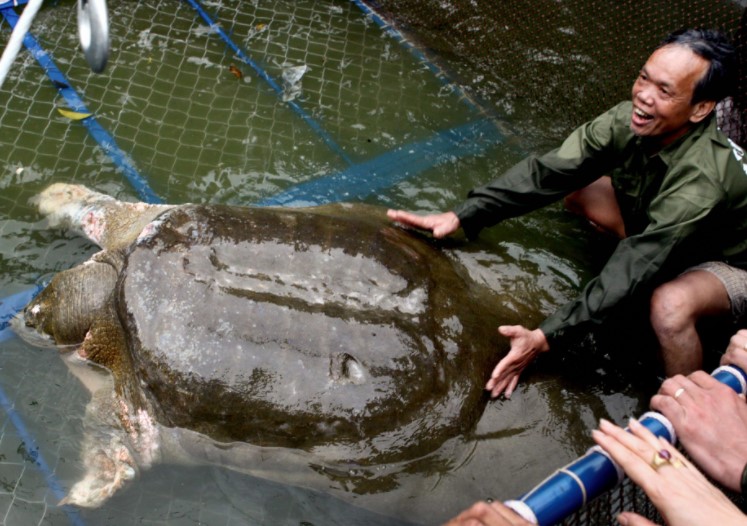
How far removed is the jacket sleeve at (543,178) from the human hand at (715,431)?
5.35 feet

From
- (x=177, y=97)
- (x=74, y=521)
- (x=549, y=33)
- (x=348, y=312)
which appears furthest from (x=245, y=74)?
(x=74, y=521)

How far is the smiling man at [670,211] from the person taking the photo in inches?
119

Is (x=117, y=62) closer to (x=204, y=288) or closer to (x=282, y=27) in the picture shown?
(x=282, y=27)

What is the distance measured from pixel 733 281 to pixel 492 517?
214 cm

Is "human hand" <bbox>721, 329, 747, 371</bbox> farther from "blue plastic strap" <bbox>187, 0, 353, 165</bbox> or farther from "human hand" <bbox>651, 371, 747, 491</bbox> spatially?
"blue plastic strap" <bbox>187, 0, 353, 165</bbox>

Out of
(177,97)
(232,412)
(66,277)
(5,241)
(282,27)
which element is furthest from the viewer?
(282,27)

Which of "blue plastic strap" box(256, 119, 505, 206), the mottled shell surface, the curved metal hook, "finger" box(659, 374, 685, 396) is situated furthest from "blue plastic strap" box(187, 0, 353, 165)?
"finger" box(659, 374, 685, 396)

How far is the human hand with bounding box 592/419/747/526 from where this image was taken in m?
1.81

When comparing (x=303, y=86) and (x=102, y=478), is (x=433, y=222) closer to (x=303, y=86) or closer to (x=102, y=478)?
(x=102, y=478)

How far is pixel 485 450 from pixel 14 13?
4.39 m

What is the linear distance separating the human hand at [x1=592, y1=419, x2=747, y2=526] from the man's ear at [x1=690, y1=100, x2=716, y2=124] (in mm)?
1784

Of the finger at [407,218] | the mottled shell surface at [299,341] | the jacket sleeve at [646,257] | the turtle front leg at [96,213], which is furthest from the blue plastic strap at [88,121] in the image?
the jacket sleeve at [646,257]

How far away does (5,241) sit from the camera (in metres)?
3.98

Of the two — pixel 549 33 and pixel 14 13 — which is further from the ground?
pixel 549 33
